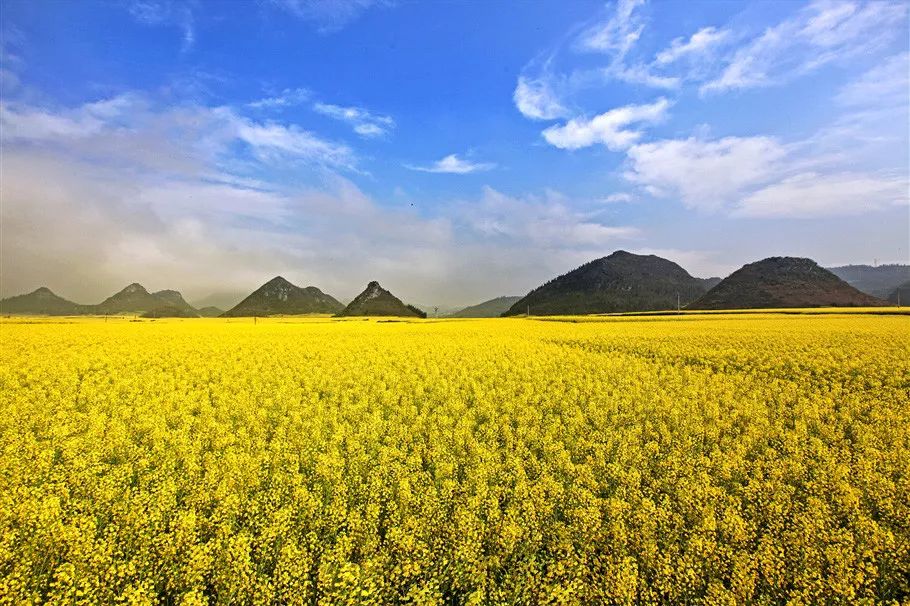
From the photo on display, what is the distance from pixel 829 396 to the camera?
1453 cm

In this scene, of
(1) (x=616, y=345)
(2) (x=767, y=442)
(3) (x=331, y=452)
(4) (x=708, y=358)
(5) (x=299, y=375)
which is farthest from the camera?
(1) (x=616, y=345)

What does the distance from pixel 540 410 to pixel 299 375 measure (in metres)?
10.6

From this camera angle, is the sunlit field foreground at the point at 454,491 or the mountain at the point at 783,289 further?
the mountain at the point at 783,289

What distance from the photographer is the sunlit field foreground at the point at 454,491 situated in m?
5.49

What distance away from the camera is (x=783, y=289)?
17225 centimetres

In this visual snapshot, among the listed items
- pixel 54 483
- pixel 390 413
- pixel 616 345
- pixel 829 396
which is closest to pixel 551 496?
pixel 390 413

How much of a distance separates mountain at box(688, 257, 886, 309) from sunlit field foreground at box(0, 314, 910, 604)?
183 m

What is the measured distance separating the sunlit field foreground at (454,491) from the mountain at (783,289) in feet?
600

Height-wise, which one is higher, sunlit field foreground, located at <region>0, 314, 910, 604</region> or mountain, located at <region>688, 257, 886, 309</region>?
mountain, located at <region>688, 257, 886, 309</region>

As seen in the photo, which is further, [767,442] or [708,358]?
[708,358]

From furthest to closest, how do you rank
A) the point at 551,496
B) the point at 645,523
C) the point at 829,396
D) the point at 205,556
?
the point at 829,396 → the point at 551,496 → the point at 645,523 → the point at 205,556

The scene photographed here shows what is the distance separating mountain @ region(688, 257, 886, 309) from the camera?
16375 cm

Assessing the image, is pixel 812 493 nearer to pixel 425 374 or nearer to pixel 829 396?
pixel 829 396

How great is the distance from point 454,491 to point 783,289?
210723 millimetres
